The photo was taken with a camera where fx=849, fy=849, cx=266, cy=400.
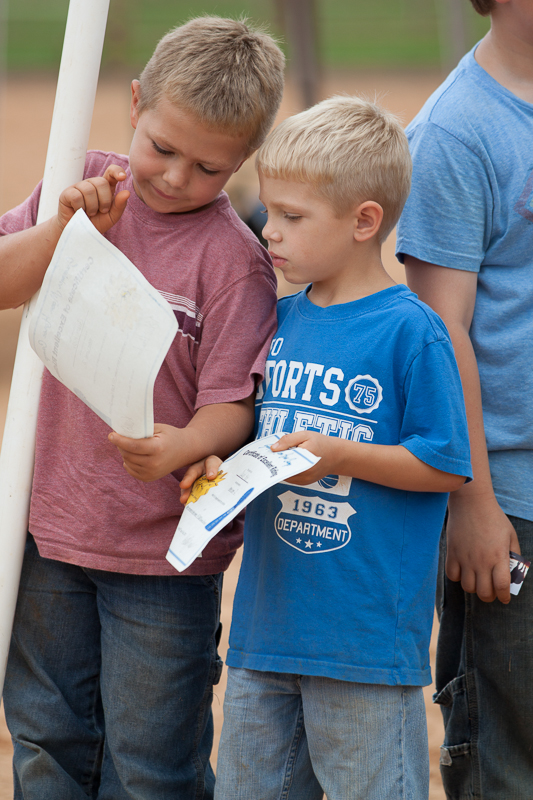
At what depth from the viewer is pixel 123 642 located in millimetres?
1399

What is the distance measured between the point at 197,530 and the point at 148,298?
1.03 feet

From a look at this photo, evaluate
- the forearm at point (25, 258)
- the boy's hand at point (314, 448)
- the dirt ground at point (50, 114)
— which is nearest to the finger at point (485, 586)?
the boy's hand at point (314, 448)

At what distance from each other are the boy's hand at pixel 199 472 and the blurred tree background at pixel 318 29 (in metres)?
11.7

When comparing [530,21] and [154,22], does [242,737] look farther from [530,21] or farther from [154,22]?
[154,22]

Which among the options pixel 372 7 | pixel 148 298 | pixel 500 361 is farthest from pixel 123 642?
pixel 372 7

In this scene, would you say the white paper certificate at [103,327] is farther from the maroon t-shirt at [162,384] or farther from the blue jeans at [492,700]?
the blue jeans at [492,700]

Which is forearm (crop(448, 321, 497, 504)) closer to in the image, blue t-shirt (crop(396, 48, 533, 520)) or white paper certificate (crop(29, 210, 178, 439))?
blue t-shirt (crop(396, 48, 533, 520))

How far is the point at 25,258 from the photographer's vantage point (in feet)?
4.18

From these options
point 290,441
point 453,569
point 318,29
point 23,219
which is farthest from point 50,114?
point 290,441

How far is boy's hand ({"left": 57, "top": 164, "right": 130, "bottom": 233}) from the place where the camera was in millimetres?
1207

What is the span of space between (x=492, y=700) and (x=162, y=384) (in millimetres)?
778

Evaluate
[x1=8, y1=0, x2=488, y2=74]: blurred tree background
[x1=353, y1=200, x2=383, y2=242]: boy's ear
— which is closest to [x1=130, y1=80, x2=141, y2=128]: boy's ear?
[x1=353, y1=200, x2=383, y2=242]: boy's ear

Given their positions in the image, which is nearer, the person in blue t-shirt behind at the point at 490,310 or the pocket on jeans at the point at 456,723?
the person in blue t-shirt behind at the point at 490,310

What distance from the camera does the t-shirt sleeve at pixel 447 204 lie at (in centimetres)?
136
